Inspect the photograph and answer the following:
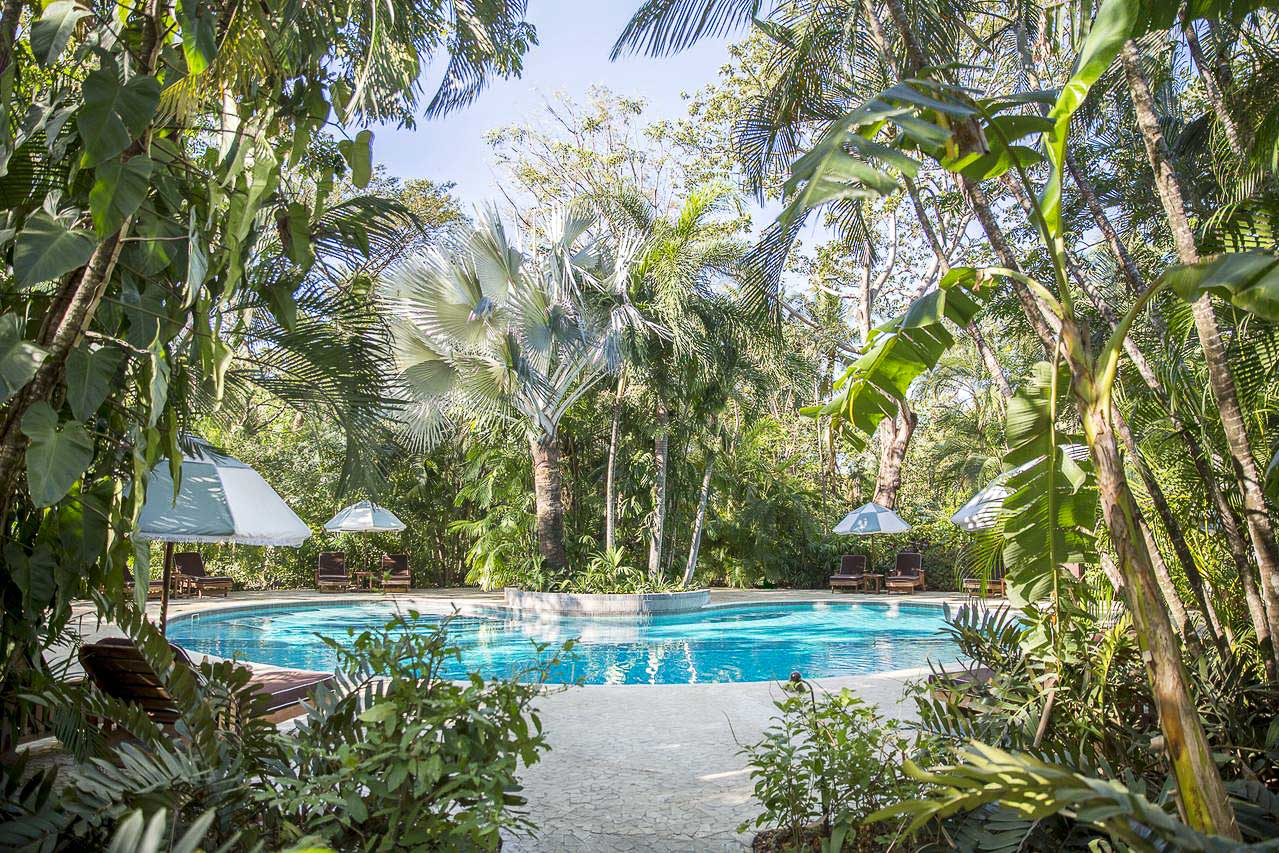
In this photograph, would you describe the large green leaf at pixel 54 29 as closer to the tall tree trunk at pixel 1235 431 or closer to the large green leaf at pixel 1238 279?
the large green leaf at pixel 1238 279

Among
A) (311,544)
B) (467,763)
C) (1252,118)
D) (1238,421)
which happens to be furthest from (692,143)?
(467,763)

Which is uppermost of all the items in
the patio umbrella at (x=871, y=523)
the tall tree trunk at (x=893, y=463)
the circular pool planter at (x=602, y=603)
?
the tall tree trunk at (x=893, y=463)

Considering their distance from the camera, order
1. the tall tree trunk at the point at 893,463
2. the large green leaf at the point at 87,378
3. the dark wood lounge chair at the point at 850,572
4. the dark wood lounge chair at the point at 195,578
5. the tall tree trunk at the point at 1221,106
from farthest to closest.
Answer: the tall tree trunk at the point at 893,463, the dark wood lounge chair at the point at 850,572, the dark wood lounge chair at the point at 195,578, the tall tree trunk at the point at 1221,106, the large green leaf at the point at 87,378

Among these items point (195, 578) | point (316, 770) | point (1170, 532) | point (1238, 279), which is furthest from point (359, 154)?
point (195, 578)

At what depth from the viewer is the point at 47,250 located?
2104 mm

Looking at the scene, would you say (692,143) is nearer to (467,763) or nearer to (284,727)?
(284,727)

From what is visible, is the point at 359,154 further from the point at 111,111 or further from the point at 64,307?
the point at 64,307

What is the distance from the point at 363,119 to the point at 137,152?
5.12 m

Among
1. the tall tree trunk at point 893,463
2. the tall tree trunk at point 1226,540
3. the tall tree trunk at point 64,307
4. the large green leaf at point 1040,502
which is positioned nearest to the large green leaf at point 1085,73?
the large green leaf at point 1040,502

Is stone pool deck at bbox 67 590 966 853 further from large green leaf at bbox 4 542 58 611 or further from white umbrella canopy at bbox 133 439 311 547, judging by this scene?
white umbrella canopy at bbox 133 439 311 547

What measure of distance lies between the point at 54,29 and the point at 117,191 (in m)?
0.48

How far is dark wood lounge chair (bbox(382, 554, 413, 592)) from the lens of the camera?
17734 mm

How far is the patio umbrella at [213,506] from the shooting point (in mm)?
5648

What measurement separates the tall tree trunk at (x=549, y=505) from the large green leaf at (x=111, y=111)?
13.1m
